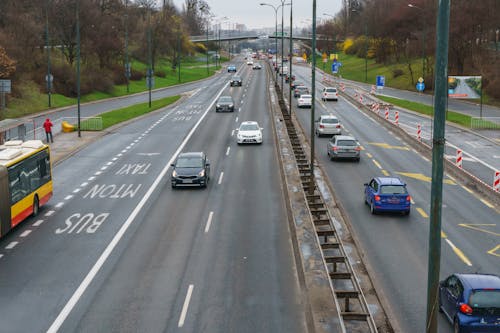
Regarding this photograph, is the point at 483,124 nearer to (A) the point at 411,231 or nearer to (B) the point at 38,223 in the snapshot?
(A) the point at 411,231

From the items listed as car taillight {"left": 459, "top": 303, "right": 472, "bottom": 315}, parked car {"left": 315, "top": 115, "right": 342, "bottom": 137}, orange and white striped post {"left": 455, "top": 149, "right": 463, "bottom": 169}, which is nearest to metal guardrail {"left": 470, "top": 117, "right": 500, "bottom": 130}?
parked car {"left": 315, "top": 115, "right": 342, "bottom": 137}

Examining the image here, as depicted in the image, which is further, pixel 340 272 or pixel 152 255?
pixel 152 255

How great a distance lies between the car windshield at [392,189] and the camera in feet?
90.3

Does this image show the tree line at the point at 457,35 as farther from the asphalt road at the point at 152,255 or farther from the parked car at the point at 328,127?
the asphalt road at the point at 152,255

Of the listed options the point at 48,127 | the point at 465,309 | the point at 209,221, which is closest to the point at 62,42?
the point at 48,127

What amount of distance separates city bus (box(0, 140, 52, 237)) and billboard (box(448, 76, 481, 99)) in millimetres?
47189

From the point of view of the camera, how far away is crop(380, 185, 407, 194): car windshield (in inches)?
1083

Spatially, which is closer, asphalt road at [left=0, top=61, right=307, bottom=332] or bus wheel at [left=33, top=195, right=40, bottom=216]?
asphalt road at [left=0, top=61, right=307, bottom=332]

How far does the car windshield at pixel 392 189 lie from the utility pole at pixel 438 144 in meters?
16.7

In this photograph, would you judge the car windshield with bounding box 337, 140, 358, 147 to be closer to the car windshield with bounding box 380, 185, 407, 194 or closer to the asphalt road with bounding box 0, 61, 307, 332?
the asphalt road with bounding box 0, 61, 307, 332

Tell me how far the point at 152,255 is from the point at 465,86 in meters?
51.2

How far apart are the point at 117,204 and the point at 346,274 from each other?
543 inches

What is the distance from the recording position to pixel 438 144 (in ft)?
33.8

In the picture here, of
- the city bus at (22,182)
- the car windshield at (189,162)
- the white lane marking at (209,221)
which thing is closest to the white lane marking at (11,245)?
the city bus at (22,182)
